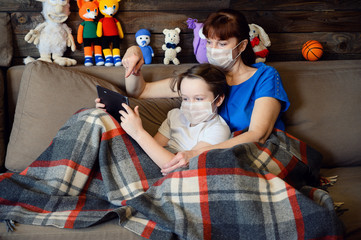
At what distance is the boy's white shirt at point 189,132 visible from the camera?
1456mm

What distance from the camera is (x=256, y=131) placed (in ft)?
4.66

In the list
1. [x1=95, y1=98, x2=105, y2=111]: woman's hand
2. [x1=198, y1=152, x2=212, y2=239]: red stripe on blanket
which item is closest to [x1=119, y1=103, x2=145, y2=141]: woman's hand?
[x1=95, y1=98, x2=105, y2=111]: woman's hand

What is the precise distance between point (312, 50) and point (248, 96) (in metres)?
0.89

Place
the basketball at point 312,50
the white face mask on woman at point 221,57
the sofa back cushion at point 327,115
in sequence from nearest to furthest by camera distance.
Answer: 1. the white face mask on woman at point 221,57
2. the sofa back cushion at point 327,115
3. the basketball at point 312,50

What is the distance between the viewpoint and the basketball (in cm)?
218

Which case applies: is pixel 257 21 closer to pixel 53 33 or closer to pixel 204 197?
pixel 53 33

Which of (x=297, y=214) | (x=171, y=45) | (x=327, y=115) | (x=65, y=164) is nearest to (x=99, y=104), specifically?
(x=65, y=164)

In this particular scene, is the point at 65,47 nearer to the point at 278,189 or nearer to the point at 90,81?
the point at 90,81

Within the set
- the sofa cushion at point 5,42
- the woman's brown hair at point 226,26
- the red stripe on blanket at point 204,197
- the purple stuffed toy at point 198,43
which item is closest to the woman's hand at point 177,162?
the red stripe on blanket at point 204,197

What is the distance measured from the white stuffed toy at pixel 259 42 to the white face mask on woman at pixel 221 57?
1.71 ft

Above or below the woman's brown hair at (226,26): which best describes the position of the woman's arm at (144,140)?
below

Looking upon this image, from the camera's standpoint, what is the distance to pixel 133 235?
1.13m

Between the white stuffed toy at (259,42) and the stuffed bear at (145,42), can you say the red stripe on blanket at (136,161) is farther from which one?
the white stuffed toy at (259,42)

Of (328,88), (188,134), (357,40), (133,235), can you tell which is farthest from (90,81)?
(357,40)
